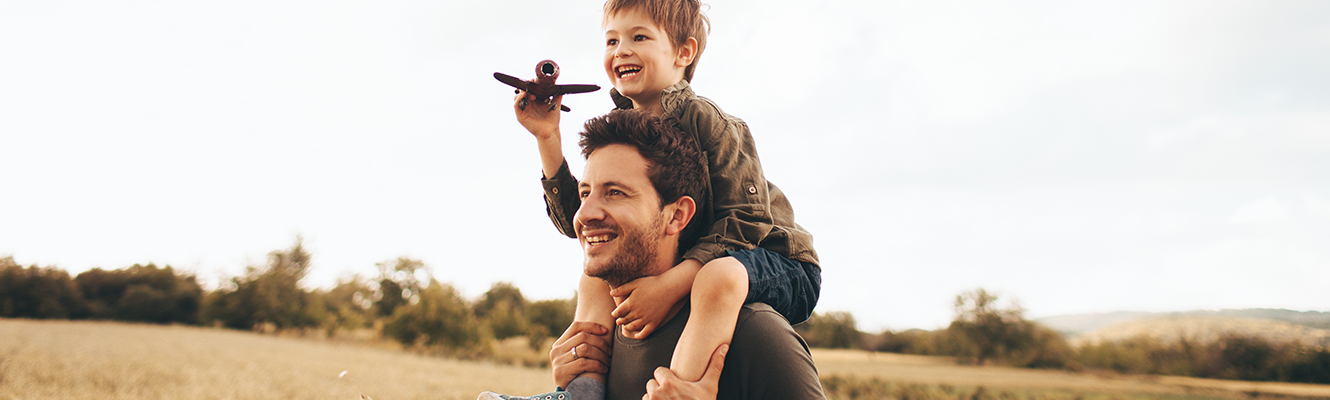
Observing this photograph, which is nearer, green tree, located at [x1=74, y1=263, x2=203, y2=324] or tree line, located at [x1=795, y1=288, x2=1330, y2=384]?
tree line, located at [x1=795, y1=288, x2=1330, y2=384]

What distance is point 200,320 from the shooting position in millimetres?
51844

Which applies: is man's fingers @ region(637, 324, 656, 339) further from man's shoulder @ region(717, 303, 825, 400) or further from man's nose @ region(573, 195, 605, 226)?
man's nose @ region(573, 195, 605, 226)

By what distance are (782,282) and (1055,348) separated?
184 feet

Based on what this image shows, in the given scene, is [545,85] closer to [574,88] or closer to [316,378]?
[574,88]

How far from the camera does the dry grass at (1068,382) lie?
1481 inches

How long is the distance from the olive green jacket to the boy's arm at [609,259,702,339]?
9cm

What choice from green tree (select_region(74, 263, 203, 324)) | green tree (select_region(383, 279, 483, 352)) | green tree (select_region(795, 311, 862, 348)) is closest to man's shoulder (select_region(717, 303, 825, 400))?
green tree (select_region(383, 279, 483, 352))

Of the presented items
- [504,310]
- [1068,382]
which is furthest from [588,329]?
[1068,382]

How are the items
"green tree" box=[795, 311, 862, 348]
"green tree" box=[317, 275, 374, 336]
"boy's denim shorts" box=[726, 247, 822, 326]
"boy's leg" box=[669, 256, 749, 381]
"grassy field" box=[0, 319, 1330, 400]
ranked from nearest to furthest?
1. "boy's leg" box=[669, 256, 749, 381]
2. "boy's denim shorts" box=[726, 247, 822, 326]
3. "grassy field" box=[0, 319, 1330, 400]
4. "green tree" box=[317, 275, 374, 336]
5. "green tree" box=[795, 311, 862, 348]

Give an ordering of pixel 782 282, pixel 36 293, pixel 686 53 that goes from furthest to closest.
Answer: pixel 36 293, pixel 686 53, pixel 782 282

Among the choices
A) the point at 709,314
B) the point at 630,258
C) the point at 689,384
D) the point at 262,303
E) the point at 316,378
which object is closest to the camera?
the point at 689,384

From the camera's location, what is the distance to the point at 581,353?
2771 millimetres

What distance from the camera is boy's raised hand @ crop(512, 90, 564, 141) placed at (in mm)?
2920

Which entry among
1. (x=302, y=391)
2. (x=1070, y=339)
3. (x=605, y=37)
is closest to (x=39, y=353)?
(x=302, y=391)
